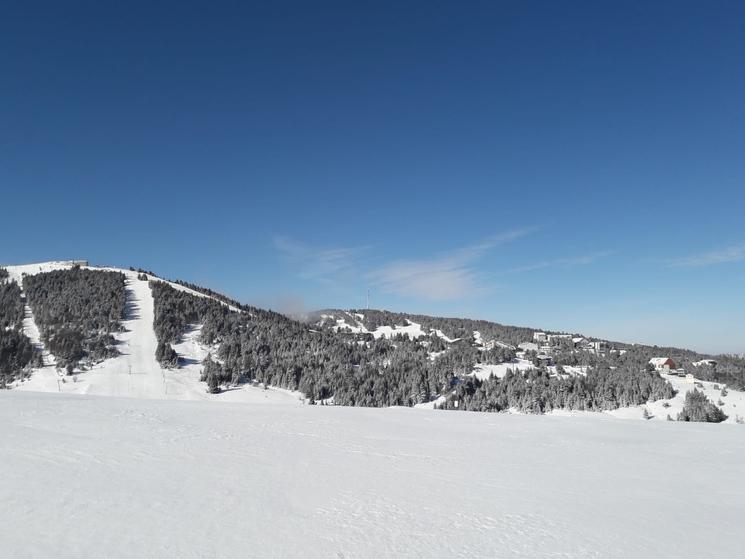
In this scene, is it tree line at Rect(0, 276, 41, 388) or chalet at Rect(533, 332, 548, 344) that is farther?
chalet at Rect(533, 332, 548, 344)

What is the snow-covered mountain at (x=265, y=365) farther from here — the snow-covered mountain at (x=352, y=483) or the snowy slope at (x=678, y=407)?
the snow-covered mountain at (x=352, y=483)

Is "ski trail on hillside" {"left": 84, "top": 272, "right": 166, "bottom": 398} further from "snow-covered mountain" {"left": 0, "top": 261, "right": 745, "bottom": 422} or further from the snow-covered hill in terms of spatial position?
"snow-covered mountain" {"left": 0, "top": 261, "right": 745, "bottom": 422}

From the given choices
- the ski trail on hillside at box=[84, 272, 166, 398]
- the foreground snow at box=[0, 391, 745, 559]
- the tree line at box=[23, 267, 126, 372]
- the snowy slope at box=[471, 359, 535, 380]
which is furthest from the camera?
the snowy slope at box=[471, 359, 535, 380]

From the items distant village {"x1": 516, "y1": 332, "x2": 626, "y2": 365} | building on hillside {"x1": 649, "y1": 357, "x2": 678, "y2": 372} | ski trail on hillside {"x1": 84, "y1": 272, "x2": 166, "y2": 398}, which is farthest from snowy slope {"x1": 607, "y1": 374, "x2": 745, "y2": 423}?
ski trail on hillside {"x1": 84, "y1": 272, "x2": 166, "y2": 398}

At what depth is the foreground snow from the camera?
504 centimetres

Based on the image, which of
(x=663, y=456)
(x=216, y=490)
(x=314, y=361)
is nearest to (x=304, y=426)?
(x=216, y=490)

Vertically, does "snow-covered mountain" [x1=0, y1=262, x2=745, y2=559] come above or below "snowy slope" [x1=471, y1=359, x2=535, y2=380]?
below

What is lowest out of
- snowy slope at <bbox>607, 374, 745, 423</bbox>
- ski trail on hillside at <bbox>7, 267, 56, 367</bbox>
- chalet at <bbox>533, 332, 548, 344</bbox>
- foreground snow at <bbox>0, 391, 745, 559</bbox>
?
snowy slope at <bbox>607, 374, 745, 423</bbox>

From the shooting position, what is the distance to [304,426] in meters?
11.7

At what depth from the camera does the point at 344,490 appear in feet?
22.2

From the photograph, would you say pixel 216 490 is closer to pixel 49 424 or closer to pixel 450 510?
pixel 450 510

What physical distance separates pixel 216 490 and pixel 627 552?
5.64 m

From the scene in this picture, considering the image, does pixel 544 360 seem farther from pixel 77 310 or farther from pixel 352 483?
pixel 352 483

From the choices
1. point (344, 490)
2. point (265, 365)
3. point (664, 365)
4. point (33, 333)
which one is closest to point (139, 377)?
point (265, 365)
